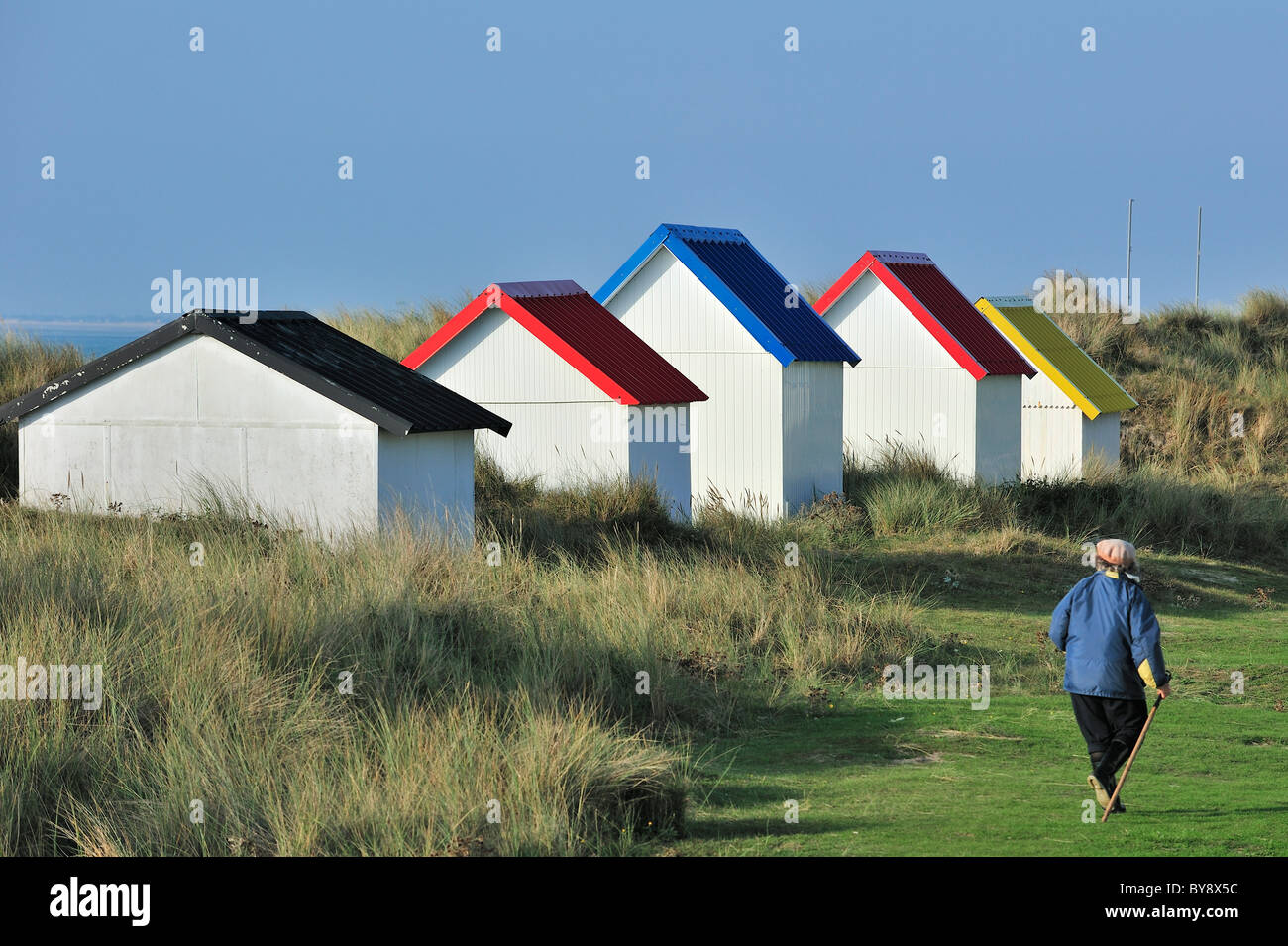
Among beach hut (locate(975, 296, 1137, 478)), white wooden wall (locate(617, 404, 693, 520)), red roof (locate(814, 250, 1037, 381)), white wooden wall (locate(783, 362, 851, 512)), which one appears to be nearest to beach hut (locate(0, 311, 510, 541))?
white wooden wall (locate(617, 404, 693, 520))

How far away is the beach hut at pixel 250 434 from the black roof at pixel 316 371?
21 millimetres

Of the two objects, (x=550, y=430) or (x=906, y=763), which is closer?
(x=906, y=763)

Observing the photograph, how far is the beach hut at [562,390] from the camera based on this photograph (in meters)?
20.1

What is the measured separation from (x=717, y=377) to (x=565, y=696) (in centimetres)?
1292

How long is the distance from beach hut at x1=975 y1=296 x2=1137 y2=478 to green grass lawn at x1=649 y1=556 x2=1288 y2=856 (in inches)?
538

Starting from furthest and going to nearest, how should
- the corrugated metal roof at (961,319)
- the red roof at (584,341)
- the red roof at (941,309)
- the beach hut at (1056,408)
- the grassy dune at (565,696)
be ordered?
the beach hut at (1056,408), the corrugated metal roof at (961,319), the red roof at (941,309), the red roof at (584,341), the grassy dune at (565,696)

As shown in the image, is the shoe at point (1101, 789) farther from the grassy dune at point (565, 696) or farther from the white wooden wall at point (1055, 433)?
the white wooden wall at point (1055, 433)

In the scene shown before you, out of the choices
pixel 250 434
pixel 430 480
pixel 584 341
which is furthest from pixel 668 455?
pixel 250 434

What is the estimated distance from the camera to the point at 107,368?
1583 centimetres

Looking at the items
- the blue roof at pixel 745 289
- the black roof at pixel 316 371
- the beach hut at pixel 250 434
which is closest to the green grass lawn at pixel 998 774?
the beach hut at pixel 250 434

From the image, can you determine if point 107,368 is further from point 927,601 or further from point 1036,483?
point 1036,483

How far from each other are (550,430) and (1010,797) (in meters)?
12.3
